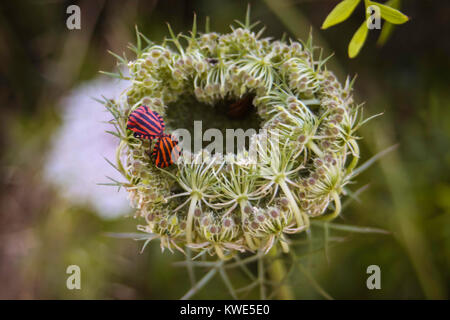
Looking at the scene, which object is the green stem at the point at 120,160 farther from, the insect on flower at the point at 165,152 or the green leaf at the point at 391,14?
the green leaf at the point at 391,14

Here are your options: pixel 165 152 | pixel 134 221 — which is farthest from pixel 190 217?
pixel 134 221

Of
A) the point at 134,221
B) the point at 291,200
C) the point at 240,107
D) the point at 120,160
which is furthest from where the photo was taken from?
the point at 134,221

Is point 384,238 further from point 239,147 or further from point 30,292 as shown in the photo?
point 30,292

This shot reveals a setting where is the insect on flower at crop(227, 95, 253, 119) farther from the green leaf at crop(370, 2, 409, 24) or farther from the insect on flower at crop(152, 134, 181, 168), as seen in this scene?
the green leaf at crop(370, 2, 409, 24)

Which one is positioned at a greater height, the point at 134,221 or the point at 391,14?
the point at 391,14

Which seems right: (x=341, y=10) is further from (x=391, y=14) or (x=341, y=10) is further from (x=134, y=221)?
(x=134, y=221)

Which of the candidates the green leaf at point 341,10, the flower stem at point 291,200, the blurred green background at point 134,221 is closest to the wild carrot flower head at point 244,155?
the flower stem at point 291,200
